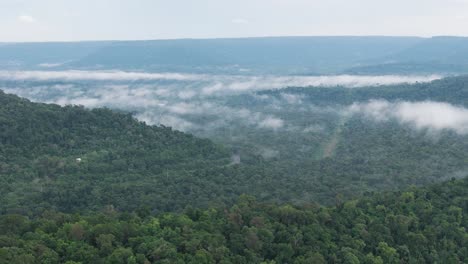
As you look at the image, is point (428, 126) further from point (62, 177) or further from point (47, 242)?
point (47, 242)

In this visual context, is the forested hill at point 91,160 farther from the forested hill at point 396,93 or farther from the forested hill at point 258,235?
the forested hill at point 396,93

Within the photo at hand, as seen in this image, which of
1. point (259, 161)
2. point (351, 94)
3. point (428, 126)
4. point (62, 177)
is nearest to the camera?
point (62, 177)

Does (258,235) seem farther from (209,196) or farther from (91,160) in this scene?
(91,160)

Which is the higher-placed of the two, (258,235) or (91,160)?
(258,235)

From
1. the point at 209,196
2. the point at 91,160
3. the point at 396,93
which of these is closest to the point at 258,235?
the point at 209,196

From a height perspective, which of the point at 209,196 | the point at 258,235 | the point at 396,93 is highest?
the point at 258,235

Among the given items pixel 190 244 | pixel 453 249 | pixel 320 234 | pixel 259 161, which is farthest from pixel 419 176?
pixel 190 244
